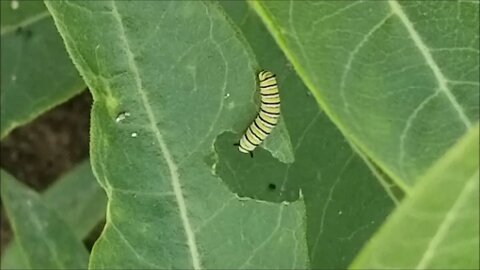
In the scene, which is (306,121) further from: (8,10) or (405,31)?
(8,10)

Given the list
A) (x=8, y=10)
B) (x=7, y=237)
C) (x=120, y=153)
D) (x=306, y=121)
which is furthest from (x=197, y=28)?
(x=7, y=237)

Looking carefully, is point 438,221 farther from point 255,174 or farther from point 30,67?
point 30,67

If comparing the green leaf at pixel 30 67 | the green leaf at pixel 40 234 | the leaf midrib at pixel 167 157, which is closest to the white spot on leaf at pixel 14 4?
the green leaf at pixel 30 67

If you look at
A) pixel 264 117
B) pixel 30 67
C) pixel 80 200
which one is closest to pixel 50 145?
pixel 80 200

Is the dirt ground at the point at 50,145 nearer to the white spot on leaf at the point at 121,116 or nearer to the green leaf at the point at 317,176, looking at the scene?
the green leaf at the point at 317,176

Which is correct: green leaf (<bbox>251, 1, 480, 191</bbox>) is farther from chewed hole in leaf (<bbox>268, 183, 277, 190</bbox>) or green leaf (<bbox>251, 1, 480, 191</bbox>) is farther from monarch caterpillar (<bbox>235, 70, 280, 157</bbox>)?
chewed hole in leaf (<bbox>268, 183, 277, 190</bbox>)
